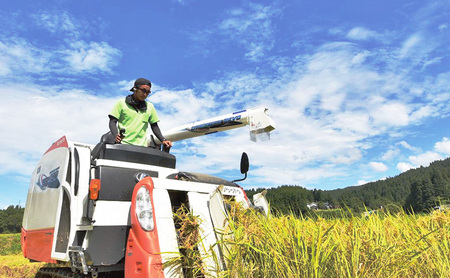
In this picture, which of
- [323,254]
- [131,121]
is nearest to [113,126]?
[131,121]

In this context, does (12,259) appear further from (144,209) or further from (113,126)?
(144,209)

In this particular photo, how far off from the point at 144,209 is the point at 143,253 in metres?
0.42

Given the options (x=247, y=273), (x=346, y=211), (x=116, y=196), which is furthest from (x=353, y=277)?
(x=116, y=196)

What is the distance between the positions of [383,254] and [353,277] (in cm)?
35

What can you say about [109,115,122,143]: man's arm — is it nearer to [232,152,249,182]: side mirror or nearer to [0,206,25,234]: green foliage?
[232,152,249,182]: side mirror

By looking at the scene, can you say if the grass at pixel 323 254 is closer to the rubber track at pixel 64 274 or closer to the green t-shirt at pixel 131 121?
the rubber track at pixel 64 274

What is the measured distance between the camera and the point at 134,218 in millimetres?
3227

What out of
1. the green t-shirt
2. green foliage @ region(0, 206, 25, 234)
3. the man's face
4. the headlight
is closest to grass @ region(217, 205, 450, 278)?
the headlight

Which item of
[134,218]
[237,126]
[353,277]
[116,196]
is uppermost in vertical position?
[237,126]

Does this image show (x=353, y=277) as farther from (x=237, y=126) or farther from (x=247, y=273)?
(x=237, y=126)

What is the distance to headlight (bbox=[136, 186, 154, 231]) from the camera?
3184mm

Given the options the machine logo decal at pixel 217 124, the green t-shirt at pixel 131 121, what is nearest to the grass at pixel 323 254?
the green t-shirt at pixel 131 121

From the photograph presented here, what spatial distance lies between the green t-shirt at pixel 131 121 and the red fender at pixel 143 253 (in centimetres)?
195

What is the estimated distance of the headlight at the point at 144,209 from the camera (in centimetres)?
318
